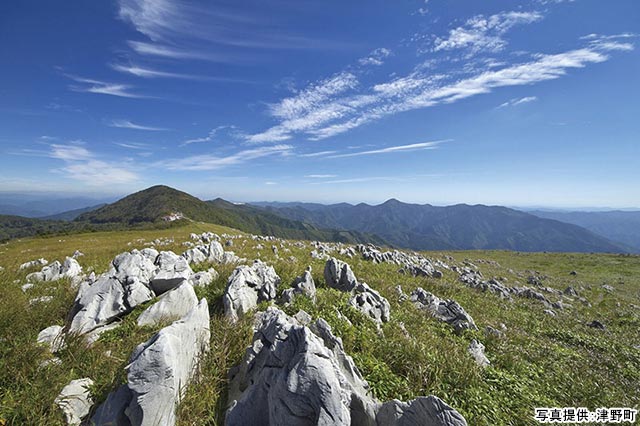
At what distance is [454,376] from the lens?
7.04m

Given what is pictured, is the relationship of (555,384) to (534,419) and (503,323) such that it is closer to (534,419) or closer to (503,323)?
(534,419)

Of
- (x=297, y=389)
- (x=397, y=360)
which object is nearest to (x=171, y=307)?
(x=297, y=389)

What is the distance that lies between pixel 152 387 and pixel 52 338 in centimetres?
489

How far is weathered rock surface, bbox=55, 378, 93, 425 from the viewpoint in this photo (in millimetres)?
4875

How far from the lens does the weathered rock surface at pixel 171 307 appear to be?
820 cm

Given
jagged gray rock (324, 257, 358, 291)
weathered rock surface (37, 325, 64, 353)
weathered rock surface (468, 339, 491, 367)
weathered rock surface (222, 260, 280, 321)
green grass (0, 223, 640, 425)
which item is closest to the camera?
green grass (0, 223, 640, 425)

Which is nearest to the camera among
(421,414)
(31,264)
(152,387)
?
(421,414)

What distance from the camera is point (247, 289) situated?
10430 mm

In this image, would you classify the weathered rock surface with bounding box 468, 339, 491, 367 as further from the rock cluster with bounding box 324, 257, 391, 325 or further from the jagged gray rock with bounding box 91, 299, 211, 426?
the jagged gray rock with bounding box 91, 299, 211, 426

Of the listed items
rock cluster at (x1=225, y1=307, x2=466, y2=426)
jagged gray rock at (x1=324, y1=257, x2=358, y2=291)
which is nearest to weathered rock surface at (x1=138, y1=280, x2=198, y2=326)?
rock cluster at (x1=225, y1=307, x2=466, y2=426)

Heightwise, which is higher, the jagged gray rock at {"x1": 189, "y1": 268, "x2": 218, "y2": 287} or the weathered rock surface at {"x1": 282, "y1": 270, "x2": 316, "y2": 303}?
the jagged gray rock at {"x1": 189, "y1": 268, "x2": 218, "y2": 287}

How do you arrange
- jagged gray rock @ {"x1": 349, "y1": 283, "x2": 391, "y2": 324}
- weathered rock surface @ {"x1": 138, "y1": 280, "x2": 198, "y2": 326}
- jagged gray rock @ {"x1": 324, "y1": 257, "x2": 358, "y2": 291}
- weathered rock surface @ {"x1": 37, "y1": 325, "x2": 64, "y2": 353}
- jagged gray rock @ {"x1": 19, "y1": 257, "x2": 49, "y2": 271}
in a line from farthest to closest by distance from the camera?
jagged gray rock @ {"x1": 19, "y1": 257, "x2": 49, "y2": 271} < jagged gray rock @ {"x1": 324, "y1": 257, "x2": 358, "y2": 291} < jagged gray rock @ {"x1": 349, "y1": 283, "x2": 391, "y2": 324} < weathered rock surface @ {"x1": 138, "y1": 280, "x2": 198, "y2": 326} < weathered rock surface @ {"x1": 37, "y1": 325, "x2": 64, "y2": 353}

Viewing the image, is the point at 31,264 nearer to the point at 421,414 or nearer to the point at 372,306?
the point at 372,306

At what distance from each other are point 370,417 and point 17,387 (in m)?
7.15
